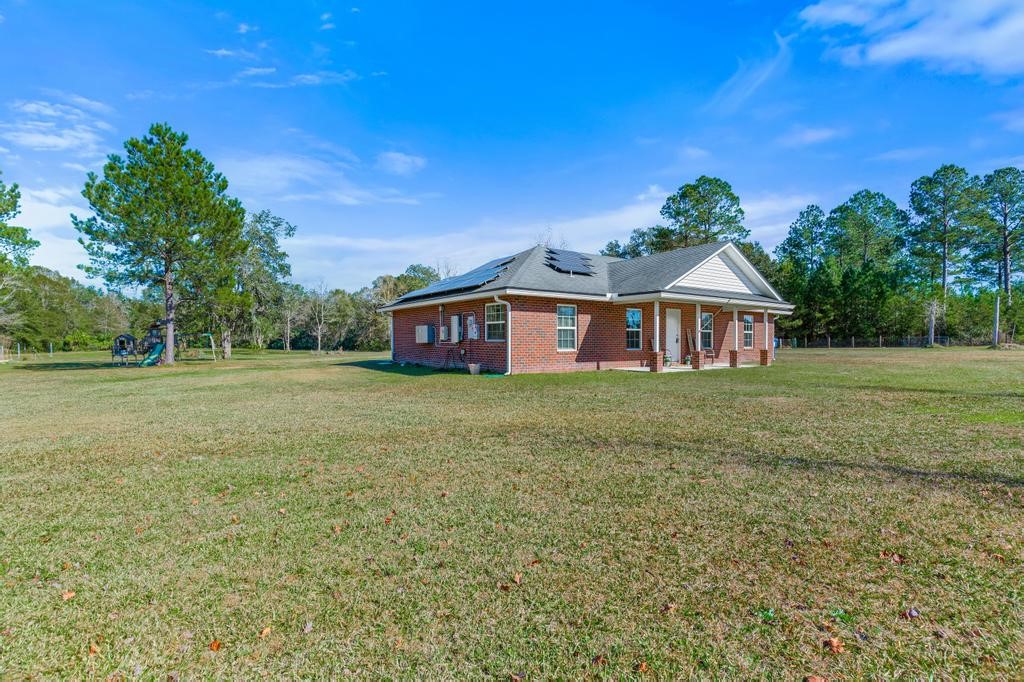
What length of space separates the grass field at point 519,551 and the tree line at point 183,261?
1802 centimetres

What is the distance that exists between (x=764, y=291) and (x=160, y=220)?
2685 cm

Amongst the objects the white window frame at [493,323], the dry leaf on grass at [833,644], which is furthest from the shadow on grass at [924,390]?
the dry leaf on grass at [833,644]

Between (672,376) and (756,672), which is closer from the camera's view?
(756,672)

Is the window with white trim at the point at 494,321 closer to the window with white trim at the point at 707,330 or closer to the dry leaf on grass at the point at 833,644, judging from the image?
the window with white trim at the point at 707,330

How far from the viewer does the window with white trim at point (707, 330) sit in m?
19.1

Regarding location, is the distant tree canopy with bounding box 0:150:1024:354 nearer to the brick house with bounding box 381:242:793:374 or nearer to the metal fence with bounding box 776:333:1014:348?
the metal fence with bounding box 776:333:1014:348

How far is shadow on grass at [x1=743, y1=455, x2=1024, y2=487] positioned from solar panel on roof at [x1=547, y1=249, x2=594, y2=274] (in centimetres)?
1287

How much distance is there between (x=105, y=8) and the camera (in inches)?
411

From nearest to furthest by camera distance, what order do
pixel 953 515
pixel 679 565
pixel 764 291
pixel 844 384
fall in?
pixel 679 565
pixel 953 515
pixel 844 384
pixel 764 291

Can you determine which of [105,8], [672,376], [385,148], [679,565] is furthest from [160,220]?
[679,565]

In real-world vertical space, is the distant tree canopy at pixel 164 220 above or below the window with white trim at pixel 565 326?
above

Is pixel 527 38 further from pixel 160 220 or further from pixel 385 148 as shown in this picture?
pixel 160 220

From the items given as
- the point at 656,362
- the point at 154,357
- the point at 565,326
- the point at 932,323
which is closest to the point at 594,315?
the point at 565,326

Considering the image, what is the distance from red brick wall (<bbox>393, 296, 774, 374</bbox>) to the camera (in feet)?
49.3
